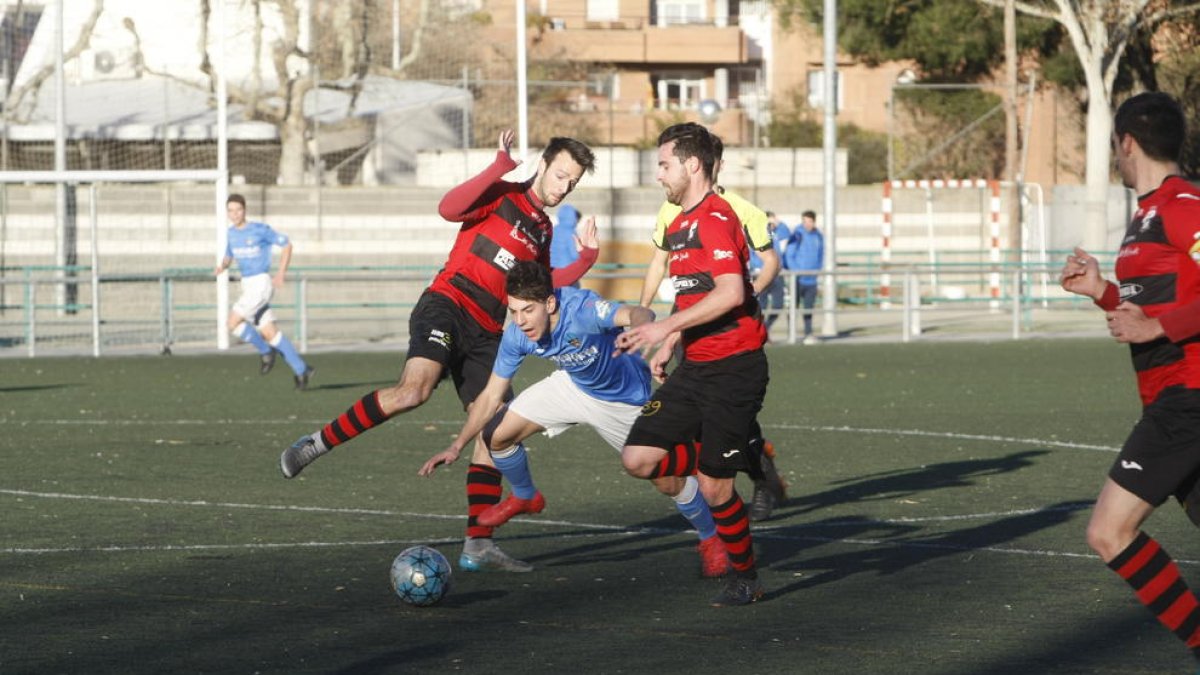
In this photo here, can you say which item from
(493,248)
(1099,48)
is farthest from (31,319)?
(1099,48)

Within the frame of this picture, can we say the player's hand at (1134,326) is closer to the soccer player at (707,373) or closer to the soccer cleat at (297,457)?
the soccer player at (707,373)

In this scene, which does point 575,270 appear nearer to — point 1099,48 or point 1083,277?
point 1083,277

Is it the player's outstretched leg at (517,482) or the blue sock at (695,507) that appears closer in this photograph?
the blue sock at (695,507)

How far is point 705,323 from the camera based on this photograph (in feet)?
25.0

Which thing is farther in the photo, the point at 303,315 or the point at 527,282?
the point at 303,315

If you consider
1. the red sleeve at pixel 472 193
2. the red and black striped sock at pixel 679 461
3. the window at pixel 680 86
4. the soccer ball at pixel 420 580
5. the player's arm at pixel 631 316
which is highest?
the window at pixel 680 86

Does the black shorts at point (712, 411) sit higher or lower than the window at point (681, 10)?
lower

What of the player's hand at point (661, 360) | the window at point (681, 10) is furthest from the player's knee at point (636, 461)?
the window at point (681, 10)

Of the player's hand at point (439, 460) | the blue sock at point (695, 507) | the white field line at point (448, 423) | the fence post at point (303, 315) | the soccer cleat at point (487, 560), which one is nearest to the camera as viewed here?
the player's hand at point (439, 460)

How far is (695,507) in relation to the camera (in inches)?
332

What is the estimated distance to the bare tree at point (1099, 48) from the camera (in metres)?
38.0

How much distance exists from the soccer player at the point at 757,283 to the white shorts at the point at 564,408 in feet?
2.04

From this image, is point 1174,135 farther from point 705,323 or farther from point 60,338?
point 60,338

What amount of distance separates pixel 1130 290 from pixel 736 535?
2097 millimetres
